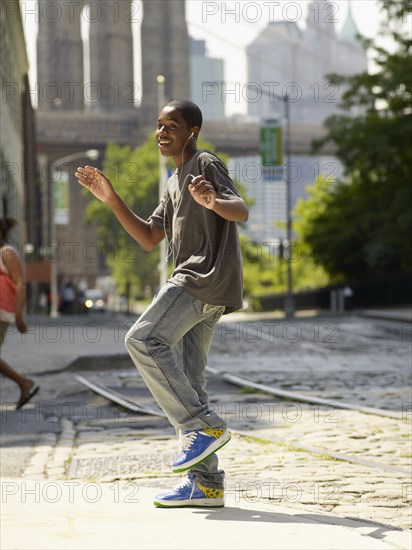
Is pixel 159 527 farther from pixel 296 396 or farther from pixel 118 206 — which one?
pixel 296 396

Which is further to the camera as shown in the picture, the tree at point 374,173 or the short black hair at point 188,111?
Answer: the tree at point 374,173

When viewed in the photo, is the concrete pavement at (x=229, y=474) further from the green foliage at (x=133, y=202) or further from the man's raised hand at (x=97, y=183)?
the green foliage at (x=133, y=202)

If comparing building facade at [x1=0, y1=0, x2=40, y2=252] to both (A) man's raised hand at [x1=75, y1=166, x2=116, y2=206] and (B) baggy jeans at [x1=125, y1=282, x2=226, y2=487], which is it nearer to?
(A) man's raised hand at [x1=75, y1=166, x2=116, y2=206]

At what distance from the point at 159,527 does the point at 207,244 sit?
45.4 inches

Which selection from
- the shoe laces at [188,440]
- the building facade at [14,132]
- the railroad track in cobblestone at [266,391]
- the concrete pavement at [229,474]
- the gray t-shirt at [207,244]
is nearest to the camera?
the concrete pavement at [229,474]

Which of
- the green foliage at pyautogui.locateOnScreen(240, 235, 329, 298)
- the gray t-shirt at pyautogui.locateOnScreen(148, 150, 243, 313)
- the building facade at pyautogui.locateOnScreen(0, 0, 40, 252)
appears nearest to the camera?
the gray t-shirt at pyautogui.locateOnScreen(148, 150, 243, 313)

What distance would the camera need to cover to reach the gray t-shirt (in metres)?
5.14

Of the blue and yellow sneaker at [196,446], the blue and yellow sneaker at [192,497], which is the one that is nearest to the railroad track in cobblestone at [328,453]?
the blue and yellow sneaker at [192,497]

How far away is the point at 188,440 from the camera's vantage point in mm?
5254

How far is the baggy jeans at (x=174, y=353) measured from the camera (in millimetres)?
5176

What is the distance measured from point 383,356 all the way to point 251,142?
122522 millimetres

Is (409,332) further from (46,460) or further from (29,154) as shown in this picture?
(29,154)

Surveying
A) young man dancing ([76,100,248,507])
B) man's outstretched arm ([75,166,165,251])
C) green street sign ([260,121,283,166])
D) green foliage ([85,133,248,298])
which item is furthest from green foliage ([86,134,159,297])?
young man dancing ([76,100,248,507])

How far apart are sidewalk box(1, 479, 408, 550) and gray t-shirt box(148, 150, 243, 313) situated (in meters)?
0.88
